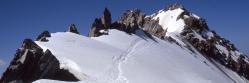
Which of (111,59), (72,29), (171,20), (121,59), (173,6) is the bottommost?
(111,59)

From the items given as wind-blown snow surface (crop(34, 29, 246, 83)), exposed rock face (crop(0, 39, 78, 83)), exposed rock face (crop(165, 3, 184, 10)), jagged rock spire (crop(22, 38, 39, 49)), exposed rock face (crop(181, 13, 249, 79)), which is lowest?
exposed rock face (crop(0, 39, 78, 83))

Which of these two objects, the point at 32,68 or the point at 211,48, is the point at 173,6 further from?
the point at 32,68

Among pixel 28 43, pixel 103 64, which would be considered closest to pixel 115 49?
pixel 103 64

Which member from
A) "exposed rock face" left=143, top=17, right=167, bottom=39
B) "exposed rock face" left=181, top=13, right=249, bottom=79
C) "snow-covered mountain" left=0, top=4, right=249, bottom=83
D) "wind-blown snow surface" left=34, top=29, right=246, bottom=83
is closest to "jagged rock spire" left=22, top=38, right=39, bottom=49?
"snow-covered mountain" left=0, top=4, right=249, bottom=83

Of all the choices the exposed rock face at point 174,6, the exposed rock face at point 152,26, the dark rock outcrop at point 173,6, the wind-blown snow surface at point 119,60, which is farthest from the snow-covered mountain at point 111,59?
the exposed rock face at point 174,6

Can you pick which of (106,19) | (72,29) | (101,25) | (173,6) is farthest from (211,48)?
(72,29)

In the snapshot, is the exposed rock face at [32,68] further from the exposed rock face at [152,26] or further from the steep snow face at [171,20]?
the steep snow face at [171,20]

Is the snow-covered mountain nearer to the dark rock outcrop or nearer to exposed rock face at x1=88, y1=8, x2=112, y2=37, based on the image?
exposed rock face at x1=88, y1=8, x2=112, y2=37

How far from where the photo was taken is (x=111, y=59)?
5222 cm

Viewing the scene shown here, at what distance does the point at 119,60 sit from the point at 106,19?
2793 cm

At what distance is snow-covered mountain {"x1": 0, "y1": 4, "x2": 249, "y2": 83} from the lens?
42.7 meters

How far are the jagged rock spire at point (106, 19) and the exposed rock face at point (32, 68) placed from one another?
116ft

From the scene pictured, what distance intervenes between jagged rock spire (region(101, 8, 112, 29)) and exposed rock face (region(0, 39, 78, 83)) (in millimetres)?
35334

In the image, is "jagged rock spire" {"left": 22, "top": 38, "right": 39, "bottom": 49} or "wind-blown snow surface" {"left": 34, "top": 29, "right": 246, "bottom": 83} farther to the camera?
"jagged rock spire" {"left": 22, "top": 38, "right": 39, "bottom": 49}
